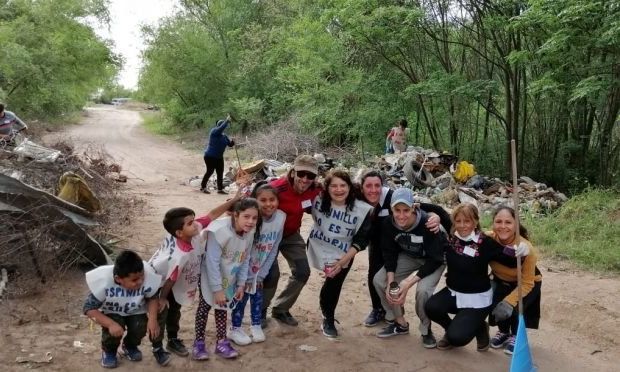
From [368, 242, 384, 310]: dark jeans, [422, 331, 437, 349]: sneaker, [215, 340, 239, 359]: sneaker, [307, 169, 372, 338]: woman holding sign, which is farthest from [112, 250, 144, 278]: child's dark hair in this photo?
[422, 331, 437, 349]: sneaker

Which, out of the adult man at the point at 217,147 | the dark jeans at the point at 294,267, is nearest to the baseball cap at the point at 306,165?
the dark jeans at the point at 294,267

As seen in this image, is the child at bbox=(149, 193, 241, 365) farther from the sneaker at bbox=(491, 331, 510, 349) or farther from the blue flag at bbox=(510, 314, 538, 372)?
the sneaker at bbox=(491, 331, 510, 349)

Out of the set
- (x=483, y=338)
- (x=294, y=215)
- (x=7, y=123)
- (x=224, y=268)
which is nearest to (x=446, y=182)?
(x=483, y=338)

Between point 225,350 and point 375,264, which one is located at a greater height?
point 375,264

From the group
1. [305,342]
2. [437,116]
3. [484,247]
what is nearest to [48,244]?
[305,342]

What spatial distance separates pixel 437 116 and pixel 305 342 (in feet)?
38.1

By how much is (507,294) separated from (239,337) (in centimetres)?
206

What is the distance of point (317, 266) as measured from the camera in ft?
13.9

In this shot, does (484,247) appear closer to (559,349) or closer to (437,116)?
(559,349)

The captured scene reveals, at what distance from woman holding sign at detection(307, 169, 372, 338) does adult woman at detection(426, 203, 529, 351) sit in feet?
2.25

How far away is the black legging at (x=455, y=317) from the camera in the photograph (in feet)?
12.4

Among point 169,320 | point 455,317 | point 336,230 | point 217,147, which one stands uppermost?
point 217,147

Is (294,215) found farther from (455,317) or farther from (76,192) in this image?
(76,192)

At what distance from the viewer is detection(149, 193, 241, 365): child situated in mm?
3463
